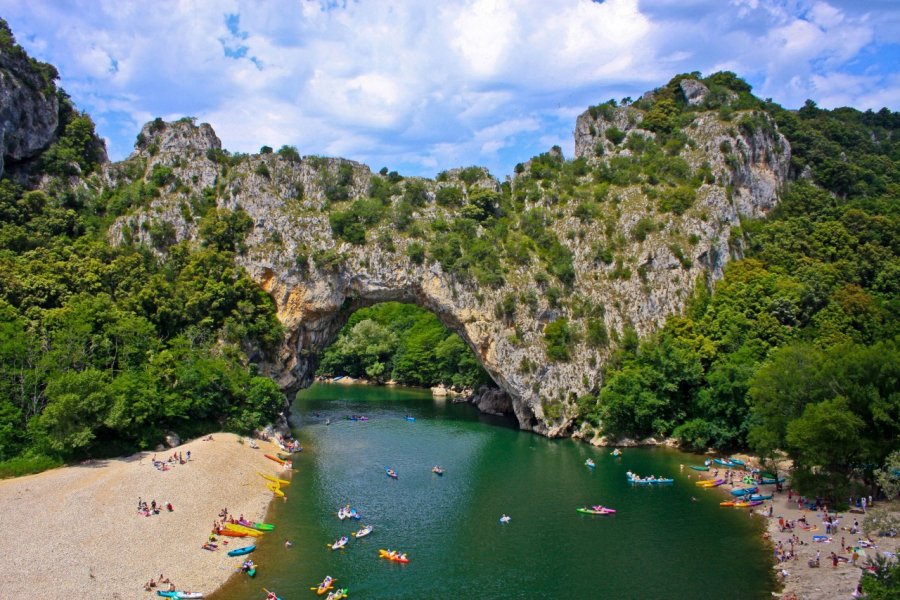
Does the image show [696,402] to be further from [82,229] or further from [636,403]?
[82,229]

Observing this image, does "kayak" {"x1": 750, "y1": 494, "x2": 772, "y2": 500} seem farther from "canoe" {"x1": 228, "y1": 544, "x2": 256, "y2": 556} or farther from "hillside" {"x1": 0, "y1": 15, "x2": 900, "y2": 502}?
"canoe" {"x1": 228, "y1": 544, "x2": 256, "y2": 556}

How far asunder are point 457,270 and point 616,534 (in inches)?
1490

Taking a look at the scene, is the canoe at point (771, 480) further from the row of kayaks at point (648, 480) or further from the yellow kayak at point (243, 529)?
the yellow kayak at point (243, 529)

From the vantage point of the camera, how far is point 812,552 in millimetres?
36125

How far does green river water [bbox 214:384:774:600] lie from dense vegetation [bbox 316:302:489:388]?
3216 cm

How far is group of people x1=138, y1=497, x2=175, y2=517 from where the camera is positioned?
40653 millimetres

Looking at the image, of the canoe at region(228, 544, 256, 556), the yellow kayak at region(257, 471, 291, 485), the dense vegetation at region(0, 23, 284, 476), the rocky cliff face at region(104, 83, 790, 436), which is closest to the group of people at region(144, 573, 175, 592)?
the canoe at region(228, 544, 256, 556)

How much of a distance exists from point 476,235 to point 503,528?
135 feet

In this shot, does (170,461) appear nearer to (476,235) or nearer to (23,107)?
(476,235)

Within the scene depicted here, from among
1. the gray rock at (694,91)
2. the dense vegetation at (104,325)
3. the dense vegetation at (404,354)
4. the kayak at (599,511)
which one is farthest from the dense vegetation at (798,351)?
the dense vegetation at (104,325)

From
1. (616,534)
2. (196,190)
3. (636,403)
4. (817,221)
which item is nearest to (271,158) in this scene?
(196,190)

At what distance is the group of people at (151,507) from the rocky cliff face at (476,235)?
90.5 feet

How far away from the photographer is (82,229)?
68875mm

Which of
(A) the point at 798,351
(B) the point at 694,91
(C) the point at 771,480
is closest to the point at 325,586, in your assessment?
(C) the point at 771,480
